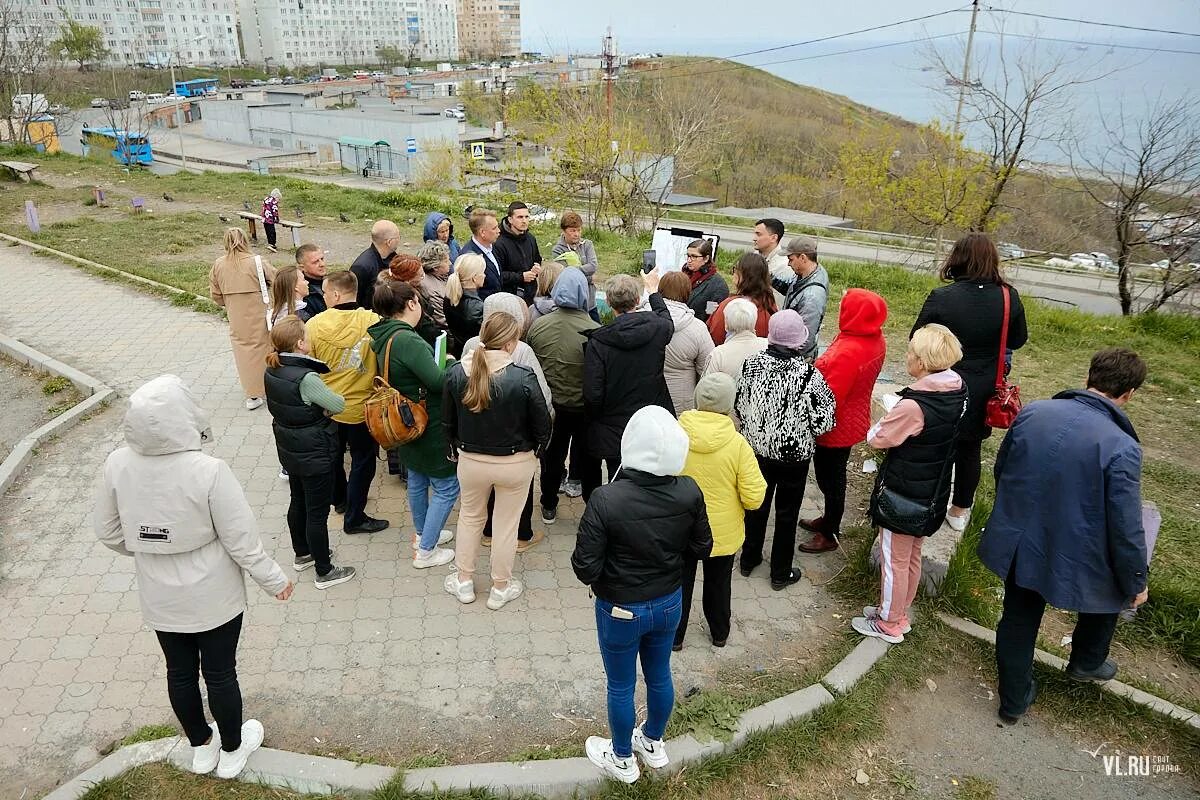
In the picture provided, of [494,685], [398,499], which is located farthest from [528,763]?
[398,499]

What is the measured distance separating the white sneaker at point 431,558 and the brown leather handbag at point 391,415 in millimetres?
810

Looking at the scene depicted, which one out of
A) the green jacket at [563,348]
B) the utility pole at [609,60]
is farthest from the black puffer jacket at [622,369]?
the utility pole at [609,60]

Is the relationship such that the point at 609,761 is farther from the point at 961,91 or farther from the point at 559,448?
the point at 961,91

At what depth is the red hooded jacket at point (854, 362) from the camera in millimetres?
4191

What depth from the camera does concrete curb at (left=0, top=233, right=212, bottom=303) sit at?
980 cm

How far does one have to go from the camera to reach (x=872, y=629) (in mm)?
4062

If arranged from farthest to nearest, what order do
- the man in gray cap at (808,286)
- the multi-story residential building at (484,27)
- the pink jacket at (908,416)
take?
1. the multi-story residential building at (484,27)
2. the man in gray cap at (808,286)
3. the pink jacket at (908,416)

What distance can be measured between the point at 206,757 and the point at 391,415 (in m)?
1.85

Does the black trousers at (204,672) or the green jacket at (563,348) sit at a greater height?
the green jacket at (563,348)

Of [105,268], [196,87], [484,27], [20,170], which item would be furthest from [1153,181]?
[484,27]

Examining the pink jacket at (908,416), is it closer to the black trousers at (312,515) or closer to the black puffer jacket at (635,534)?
the black puffer jacket at (635,534)

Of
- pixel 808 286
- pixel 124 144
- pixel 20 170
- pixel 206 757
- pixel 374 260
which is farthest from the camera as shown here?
pixel 124 144

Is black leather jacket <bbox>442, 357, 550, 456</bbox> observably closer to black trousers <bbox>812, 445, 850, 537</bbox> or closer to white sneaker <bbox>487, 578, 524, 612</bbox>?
white sneaker <bbox>487, 578, 524, 612</bbox>

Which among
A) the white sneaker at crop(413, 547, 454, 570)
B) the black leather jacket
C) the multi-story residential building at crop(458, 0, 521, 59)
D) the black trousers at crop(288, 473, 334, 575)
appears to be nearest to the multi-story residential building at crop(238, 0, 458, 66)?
the multi-story residential building at crop(458, 0, 521, 59)
